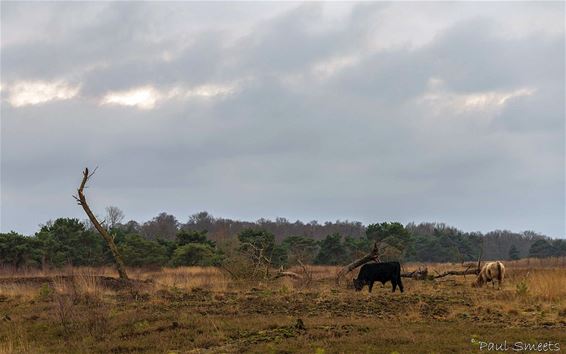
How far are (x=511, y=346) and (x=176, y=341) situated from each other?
666 centimetres

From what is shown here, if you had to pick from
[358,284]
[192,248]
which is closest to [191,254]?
[192,248]

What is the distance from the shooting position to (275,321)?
13312 mm

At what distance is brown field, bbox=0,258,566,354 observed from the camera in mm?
10594

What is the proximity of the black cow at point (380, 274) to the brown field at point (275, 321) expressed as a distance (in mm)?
3696

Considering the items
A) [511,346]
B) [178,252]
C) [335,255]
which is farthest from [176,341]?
[335,255]

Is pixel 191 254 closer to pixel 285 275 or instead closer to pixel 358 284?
pixel 285 275

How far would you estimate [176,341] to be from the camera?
11.4 m

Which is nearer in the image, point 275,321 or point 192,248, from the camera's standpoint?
point 275,321

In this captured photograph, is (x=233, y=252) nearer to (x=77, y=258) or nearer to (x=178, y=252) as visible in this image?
(x=178, y=252)

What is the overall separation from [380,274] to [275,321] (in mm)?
10837

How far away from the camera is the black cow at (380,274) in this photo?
75.6 feet

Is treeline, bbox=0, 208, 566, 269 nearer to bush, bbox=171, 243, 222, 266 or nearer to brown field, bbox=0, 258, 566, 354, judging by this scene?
bush, bbox=171, 243, 222, 266

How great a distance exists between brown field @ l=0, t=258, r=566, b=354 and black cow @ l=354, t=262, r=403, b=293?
12.1 ft
